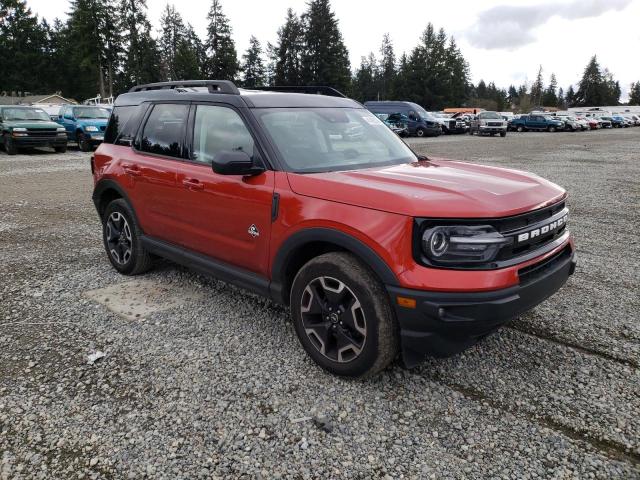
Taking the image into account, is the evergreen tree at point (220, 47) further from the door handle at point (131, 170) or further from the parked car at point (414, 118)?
the door handle at point (131, 170)

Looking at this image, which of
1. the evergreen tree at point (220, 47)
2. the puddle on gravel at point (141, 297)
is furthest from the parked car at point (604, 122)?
the puddle on gravel at point (141, 297)

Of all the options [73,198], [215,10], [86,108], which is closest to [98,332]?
[73,198]

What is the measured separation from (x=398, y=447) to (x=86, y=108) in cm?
2086

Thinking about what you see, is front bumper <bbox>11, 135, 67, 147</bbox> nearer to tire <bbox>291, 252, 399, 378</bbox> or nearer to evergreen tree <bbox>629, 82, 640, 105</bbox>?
tire <bbox>291, 252, 399, 378</bbox>

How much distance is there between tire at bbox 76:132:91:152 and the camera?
19.4m

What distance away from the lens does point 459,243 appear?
8.63 feet

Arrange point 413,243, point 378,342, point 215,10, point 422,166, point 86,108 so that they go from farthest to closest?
point 215,10
point 86,108
point 422,166
point 378,342
point 413,243

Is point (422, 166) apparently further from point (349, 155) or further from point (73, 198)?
point (73, 198)

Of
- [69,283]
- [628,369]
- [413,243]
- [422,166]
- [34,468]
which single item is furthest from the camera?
[69,283]

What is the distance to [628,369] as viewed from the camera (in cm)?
327

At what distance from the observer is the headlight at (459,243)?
2.63 metres

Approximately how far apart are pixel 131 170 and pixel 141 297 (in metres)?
1.23

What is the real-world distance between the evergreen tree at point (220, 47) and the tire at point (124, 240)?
71.7m

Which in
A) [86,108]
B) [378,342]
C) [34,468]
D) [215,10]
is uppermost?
[215,10]
